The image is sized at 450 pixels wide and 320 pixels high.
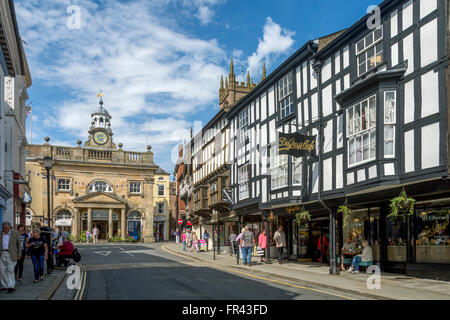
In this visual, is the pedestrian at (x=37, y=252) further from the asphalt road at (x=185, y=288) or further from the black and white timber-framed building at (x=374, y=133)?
the black and white timber-framed building at (x=374, y=133)

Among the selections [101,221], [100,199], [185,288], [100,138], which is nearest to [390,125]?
[185,288]

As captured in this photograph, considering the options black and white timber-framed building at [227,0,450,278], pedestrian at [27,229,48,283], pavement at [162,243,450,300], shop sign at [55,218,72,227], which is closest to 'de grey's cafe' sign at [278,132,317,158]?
black and white timber-framed building at [227,0,450,278]

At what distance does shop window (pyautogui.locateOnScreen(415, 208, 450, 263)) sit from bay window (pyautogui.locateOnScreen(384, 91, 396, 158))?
8.49 feet

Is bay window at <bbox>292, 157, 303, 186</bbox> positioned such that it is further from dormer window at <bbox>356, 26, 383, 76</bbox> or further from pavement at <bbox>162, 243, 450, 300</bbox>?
dormer window at <bbox>356, 26, 383, 76</bbox>

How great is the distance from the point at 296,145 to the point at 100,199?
135 feet

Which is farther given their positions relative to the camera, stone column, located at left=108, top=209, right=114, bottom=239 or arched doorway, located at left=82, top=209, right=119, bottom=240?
arched doorway, located at left=82, top=209, right=119, bottom=240

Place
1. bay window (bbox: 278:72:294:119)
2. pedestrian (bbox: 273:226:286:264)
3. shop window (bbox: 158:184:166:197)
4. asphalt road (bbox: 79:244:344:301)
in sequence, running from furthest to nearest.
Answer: shop window (bbox: 158:184:166:197) < pedestrian (bbox: 273:226:286:264) < bay window (bbox: 278:72:294:119) < asphalt road (bbox: 79:244:344:301)

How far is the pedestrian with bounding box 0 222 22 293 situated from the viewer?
11867 mm

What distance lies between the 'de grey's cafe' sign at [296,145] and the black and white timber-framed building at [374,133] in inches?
15.3

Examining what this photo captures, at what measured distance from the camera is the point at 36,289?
41.4 feet
